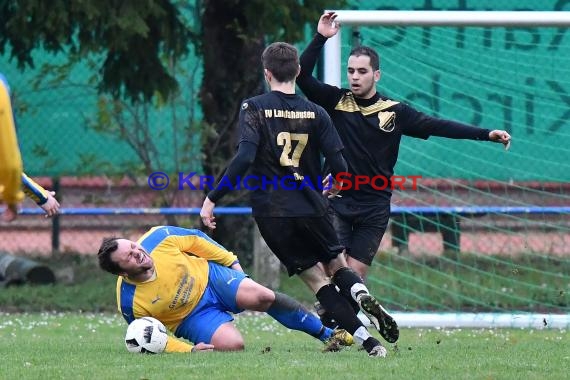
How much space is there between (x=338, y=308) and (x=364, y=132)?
1582mm

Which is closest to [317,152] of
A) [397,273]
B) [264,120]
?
[264,120]

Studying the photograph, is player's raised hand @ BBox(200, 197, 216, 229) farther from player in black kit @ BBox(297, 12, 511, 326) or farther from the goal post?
the goal post

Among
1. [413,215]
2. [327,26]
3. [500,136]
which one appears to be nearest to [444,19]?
[413,215]

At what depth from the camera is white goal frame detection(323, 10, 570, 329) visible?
10523mm

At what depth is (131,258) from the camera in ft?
24.8

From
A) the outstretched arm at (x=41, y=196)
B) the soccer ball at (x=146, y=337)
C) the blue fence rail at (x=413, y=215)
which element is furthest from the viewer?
the blue fence rail at (x=413, y=215)

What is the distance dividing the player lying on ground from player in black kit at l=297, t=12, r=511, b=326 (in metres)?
0.59

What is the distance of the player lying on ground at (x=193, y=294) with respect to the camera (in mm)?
7789

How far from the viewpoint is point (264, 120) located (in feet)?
23.6

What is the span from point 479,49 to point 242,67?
2.66m

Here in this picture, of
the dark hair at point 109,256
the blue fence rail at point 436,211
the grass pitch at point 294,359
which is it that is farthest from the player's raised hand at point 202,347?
the blue fence rail at point 436,211

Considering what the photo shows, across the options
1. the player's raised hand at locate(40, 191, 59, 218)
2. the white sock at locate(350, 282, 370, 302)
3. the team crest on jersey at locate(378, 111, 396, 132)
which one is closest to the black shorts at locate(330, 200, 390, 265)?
the team crest on jersey at locate(378, 111, 396, 132)

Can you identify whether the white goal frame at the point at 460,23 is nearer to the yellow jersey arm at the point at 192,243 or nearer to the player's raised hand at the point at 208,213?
the yellow jersey arm at the point at 192,243

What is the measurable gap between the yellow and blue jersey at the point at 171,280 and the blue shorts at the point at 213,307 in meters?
0.04
